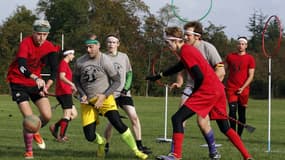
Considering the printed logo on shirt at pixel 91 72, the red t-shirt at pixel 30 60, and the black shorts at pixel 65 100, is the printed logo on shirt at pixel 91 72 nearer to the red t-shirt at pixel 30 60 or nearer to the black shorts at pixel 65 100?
the red t-shirt at pixel 30 60

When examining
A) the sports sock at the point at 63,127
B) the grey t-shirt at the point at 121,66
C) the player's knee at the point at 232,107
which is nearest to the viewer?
the grey t-shirt at the point at 121,66

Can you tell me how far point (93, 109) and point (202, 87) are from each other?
6.46 feet

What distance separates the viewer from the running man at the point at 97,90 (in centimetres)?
1067

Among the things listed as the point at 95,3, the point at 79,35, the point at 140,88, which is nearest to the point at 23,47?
the point at 140,88

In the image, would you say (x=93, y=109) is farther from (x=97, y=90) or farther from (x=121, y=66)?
(x=121, y=66)

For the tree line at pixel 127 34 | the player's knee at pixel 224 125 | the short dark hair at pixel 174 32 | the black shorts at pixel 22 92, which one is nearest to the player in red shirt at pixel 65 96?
the black shorts at pixel 22 92

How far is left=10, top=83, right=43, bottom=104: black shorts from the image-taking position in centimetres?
1095

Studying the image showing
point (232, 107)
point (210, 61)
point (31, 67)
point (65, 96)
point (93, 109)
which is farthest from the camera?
point (65, 96)

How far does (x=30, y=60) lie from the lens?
35.9 ft

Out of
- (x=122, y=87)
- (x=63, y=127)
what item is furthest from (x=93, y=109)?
(x=63, y=127)

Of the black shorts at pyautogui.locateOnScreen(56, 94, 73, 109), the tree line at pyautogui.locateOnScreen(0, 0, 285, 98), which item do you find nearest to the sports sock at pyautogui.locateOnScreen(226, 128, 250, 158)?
the black shorts at pyautogui.locateOnScreen(56, 94, 73, 109)

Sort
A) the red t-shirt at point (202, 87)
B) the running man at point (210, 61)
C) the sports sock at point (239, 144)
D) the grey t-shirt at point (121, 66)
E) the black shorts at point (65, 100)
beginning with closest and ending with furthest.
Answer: the red t-shirt at point (202, 87)
the sports sock at point (239, 144)
the running man at point (210, 61)
the grey t-shirt at point (121, 66)
the black shorts at point (65, 100)

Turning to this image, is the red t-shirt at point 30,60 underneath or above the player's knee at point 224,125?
above

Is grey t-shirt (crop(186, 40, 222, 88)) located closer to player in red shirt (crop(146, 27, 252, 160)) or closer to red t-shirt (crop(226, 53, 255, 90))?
player in red shirt (crop(146, 27, 252, 160))
